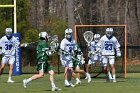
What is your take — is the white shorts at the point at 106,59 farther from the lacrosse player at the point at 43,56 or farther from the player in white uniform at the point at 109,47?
the lacrosse player at the point at 43,56

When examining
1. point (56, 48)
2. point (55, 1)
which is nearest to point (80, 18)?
point (55, 1)

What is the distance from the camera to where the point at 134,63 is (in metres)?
38.9

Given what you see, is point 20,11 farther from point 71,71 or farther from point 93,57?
point 71,71

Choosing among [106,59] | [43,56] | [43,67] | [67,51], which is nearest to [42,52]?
[43,56]

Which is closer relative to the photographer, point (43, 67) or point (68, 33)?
point (43, 67)

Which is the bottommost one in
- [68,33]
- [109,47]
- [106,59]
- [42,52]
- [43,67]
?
[43,67]

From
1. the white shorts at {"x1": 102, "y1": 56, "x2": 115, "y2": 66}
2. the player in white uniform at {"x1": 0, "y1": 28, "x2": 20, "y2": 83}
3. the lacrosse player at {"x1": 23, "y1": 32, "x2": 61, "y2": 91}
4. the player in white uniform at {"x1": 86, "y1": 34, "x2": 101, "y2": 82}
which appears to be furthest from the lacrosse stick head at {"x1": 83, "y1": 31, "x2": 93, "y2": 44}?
the lacrosse player at {"x1": 23, "y1": 32, "x2": 61, "y2": 91}

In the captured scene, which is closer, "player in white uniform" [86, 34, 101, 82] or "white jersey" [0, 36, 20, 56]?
"white jersey" [0, 36, 20, 56]

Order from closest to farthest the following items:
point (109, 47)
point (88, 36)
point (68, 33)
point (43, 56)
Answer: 1. point (43, 56)
2. point (68, 33)
3. point (109, 47)
4. point (88, 36)

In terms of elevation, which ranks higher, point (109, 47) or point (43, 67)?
point (109, 47)

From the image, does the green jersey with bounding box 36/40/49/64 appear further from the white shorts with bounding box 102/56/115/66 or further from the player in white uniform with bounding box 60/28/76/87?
the white shorts with bounding box 102/56/115/66

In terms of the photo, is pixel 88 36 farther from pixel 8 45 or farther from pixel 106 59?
pixel 8 45

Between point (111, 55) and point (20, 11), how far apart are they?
1727 cm

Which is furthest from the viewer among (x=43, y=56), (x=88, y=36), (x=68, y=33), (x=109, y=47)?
(x=88, y=36)
